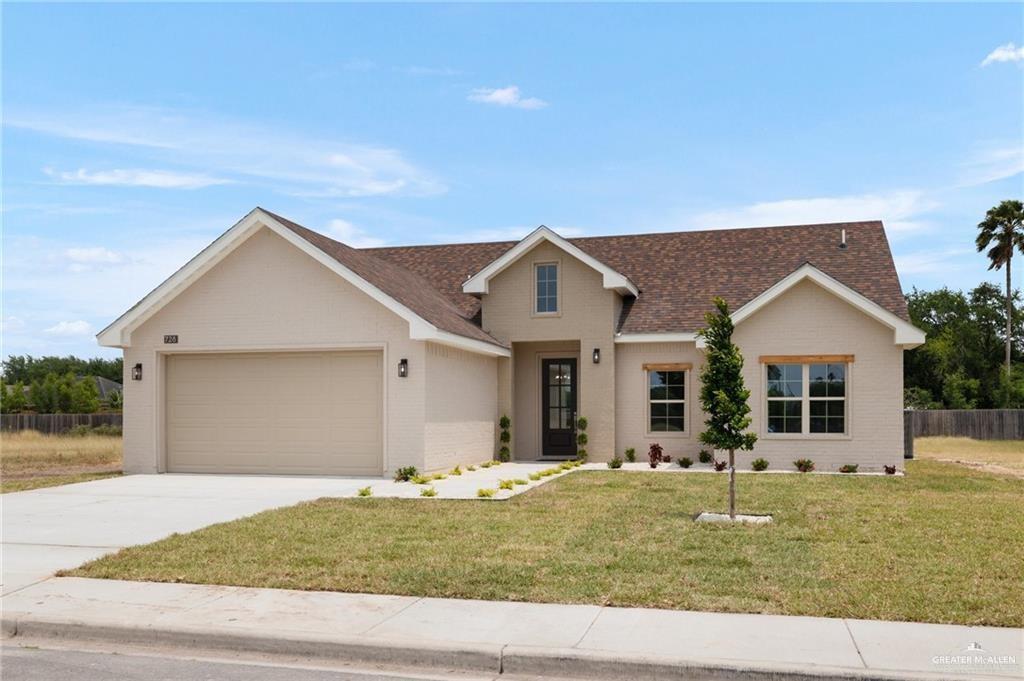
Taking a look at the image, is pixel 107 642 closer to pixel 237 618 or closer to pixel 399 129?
pixel 237 618

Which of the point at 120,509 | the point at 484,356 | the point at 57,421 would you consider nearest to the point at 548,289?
the point at 484,356

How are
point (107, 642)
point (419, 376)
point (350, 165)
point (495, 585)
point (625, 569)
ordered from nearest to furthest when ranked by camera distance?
1. point (107, 642)
2. point (495, 585)
3. point (625, 569)
4. point (419, 376)
5. point (350, 165)

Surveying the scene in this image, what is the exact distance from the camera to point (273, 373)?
1938 cm

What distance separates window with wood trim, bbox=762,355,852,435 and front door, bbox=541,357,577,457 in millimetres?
5143

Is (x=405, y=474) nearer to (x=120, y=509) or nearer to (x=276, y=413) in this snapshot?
(x=276, y=413)

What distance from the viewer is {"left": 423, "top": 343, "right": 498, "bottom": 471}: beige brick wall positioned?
1864 cm

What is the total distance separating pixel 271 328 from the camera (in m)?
19.1

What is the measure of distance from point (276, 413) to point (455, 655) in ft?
44.2

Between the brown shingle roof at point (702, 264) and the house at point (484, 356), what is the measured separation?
0.08 m

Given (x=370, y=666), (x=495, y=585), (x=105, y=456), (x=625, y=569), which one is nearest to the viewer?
(x=370, y=666)

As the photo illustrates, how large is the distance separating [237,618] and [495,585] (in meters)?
2.24

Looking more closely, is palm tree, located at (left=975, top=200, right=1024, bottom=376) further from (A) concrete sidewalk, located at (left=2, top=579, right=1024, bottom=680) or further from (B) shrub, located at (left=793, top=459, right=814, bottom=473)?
(A) concrete sidewalk, located at (left=2, top=579, right=1024, bottom=680)

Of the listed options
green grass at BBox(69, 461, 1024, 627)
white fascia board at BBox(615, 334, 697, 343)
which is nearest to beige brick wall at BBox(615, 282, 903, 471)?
white fascia board at BBox(615, 334, 697, 343)

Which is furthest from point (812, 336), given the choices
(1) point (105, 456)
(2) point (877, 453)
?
(1) point (105, 456)
